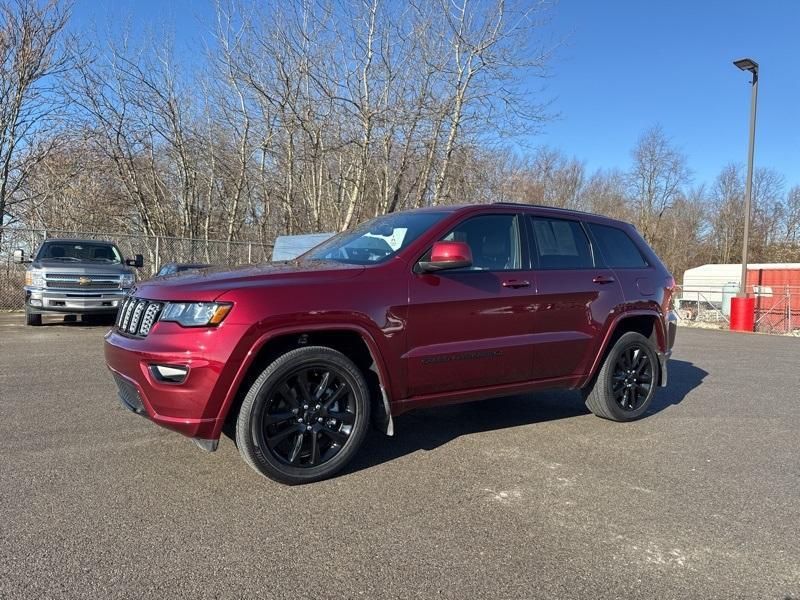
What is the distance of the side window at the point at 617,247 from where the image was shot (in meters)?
5.34

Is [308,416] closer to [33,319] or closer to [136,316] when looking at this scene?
[136,316]

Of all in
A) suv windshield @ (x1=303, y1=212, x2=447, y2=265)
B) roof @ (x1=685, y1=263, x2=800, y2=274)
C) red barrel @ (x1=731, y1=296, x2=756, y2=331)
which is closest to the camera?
suv windshield @ (x1=303, y1=212, x2=447, y2=265)

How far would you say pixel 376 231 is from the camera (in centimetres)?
472

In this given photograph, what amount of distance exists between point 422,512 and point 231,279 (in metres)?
1.83

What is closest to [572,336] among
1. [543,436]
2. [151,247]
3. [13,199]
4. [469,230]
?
[543,436]

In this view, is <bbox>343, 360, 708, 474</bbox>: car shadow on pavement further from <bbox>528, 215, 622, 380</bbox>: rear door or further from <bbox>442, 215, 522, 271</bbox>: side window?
<bbox>442, 215, 522, 271</bbox>: side window

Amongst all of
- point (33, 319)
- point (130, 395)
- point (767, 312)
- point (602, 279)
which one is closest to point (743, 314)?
point (767, 312)

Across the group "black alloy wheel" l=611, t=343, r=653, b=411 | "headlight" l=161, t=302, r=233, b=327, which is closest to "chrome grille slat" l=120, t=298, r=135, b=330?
"headlight" l=161, t=302, r=233, b=327

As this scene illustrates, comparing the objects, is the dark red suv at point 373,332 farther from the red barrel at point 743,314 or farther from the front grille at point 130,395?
the red barrel at point 743,314

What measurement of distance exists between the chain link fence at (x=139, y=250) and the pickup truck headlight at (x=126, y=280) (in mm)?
2205

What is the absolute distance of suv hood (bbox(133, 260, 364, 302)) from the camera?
11.4 ft

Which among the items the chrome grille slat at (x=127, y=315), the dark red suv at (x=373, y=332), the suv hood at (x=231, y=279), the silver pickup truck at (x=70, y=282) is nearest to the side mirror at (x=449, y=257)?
the dark red suv at (x=373, y=332)

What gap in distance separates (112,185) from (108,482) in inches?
858

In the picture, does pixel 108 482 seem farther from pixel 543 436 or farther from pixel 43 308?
pixel 43 308
